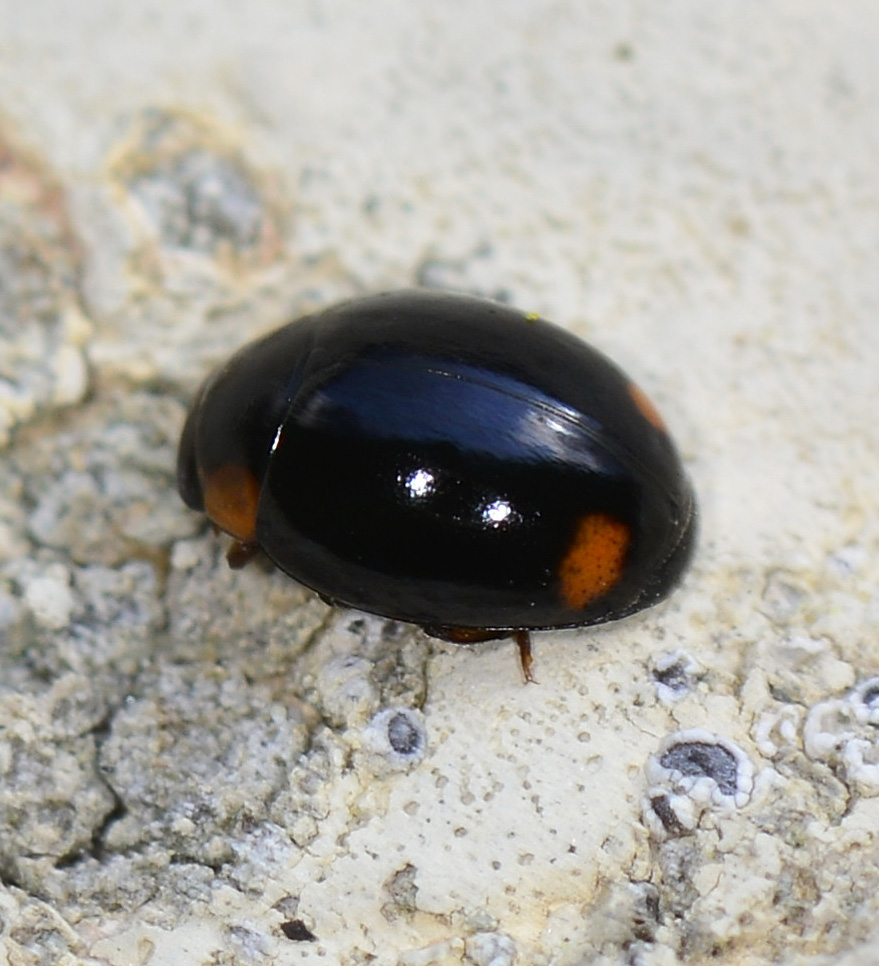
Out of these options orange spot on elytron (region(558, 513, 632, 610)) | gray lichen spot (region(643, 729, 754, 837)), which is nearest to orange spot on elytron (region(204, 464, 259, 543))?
orange spot on elytron (region(558, 513, 632, 610))

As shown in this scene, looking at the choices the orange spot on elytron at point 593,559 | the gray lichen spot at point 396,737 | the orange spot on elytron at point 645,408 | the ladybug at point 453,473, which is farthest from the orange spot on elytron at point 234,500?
the orange spot on elytron at point 645,408

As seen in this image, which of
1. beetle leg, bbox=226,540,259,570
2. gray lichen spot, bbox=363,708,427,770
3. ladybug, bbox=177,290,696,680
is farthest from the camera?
beetle leg, bbox=226,540,259,570

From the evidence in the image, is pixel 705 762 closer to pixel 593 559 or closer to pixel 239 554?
pixel 593 559

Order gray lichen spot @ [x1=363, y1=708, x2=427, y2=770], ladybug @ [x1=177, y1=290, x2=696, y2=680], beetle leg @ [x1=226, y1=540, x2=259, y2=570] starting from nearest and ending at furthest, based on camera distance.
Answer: ladybug @ [x1=177, y1=290, x2=696, y2=680] < gray lichen spot @ [x1=363, y1=708, x2=427, y2=770] < beetle leg @ [x1=226, y1=540, x2=259, y2=570]

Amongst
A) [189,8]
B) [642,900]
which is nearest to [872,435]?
[642,900]

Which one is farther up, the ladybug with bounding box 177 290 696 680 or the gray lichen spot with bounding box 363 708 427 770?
the ladybug with bounding box 177 290 696 680

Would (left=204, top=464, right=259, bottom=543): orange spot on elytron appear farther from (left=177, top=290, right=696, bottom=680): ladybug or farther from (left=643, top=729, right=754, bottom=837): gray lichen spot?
(left=643, top=729, right=754, bottom=837): gray lichen spot

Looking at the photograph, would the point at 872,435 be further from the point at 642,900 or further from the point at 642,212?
the point at 642,900

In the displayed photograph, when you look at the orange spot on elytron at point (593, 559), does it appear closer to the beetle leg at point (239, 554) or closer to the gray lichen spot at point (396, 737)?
the gray lichen spot at point (396, 737)
